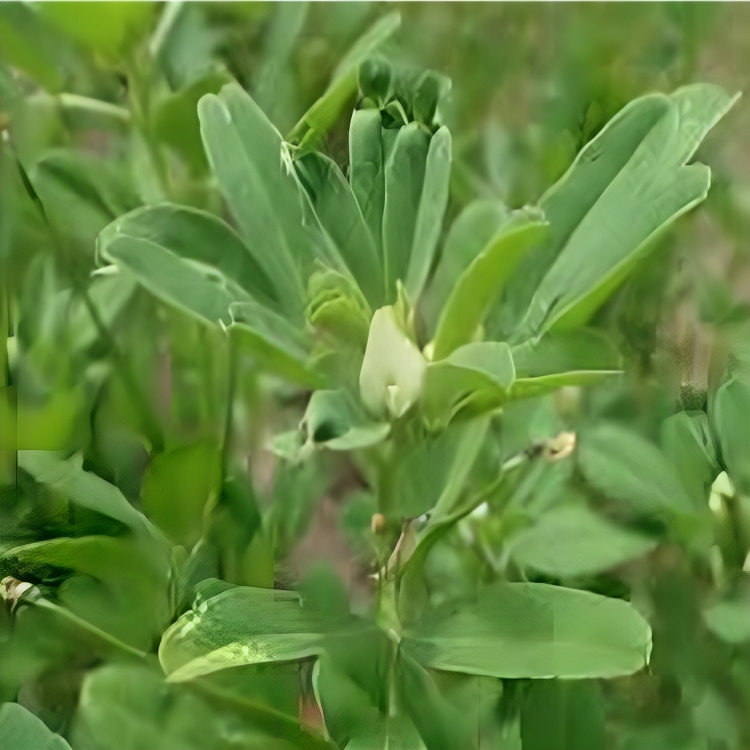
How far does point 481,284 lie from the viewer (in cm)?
42

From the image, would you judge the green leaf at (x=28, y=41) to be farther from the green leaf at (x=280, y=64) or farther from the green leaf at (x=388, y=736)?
the green leaf at (x=388, y=736)

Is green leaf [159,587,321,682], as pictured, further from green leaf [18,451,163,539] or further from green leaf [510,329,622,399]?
green leaf [510,329,622,399]

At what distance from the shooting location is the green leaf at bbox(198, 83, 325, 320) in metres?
0.44

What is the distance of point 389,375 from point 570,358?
10 cm

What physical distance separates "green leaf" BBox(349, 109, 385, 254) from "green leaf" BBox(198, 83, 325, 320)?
0.10ft

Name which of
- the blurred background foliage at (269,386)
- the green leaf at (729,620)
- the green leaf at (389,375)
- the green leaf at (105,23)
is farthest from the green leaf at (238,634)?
the green leaf at (105,23)

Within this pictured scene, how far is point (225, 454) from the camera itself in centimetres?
43

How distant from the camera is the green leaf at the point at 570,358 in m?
0.42

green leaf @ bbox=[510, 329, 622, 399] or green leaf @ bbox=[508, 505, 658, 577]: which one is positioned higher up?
green leaf @ bbox=[510, 329, 622, 399]

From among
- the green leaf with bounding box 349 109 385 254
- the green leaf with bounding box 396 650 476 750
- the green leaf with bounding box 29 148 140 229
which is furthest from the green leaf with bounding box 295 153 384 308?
the green leaf with bounding box 396 650 476 750

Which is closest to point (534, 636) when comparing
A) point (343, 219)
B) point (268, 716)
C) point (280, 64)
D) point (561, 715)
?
point (561, 715)

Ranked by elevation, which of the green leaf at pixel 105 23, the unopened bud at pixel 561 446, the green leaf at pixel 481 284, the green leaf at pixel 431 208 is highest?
the green leaf at pixel 105 23

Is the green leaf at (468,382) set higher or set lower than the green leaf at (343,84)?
lower

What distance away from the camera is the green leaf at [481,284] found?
0.42 metres
